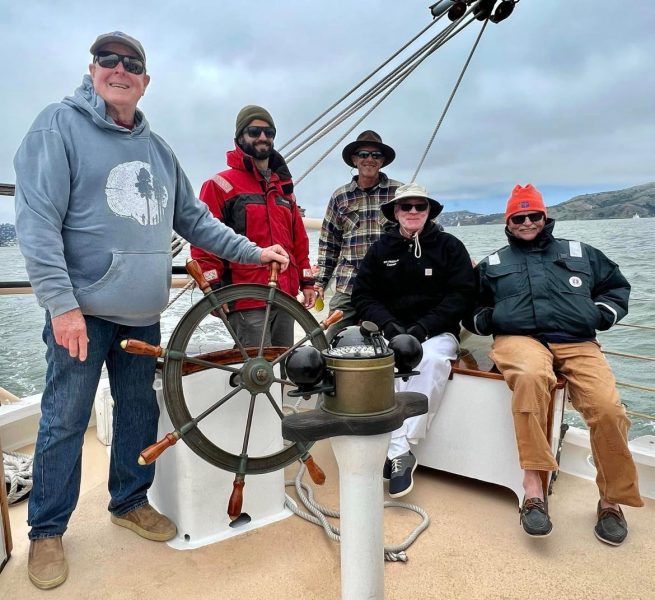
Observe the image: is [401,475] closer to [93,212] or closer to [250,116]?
[93,212]

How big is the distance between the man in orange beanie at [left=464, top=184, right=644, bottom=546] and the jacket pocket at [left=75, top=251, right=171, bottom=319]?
1.08 metres

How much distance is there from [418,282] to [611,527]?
102cm

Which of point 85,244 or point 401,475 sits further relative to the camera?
point 401,475

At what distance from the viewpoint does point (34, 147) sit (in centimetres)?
125

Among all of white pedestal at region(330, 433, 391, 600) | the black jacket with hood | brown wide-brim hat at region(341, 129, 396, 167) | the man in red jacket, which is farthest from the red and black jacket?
white pedestal at region(330, 433, 391, 600)

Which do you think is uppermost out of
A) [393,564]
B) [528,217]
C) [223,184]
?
[223,184]

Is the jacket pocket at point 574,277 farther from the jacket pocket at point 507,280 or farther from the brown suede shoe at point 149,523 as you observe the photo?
the brown suede shoe at point 149,523

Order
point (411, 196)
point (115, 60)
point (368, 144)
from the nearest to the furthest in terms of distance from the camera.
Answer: point (115, 60)
point (411, 196)
point (368, 144)

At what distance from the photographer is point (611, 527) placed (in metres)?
1.58

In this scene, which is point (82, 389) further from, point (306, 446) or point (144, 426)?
point (306, 446)

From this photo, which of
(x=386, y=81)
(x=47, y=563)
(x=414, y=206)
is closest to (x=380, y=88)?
(x=386, y=81)

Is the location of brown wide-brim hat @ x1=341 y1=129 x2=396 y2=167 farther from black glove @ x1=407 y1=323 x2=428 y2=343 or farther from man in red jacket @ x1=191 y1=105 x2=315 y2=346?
black glove @ x1=407 y1=323 x2=428 y2=343

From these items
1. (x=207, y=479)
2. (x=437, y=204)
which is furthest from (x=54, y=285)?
(x=437, y=204)

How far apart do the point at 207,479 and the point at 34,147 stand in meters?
0.96
